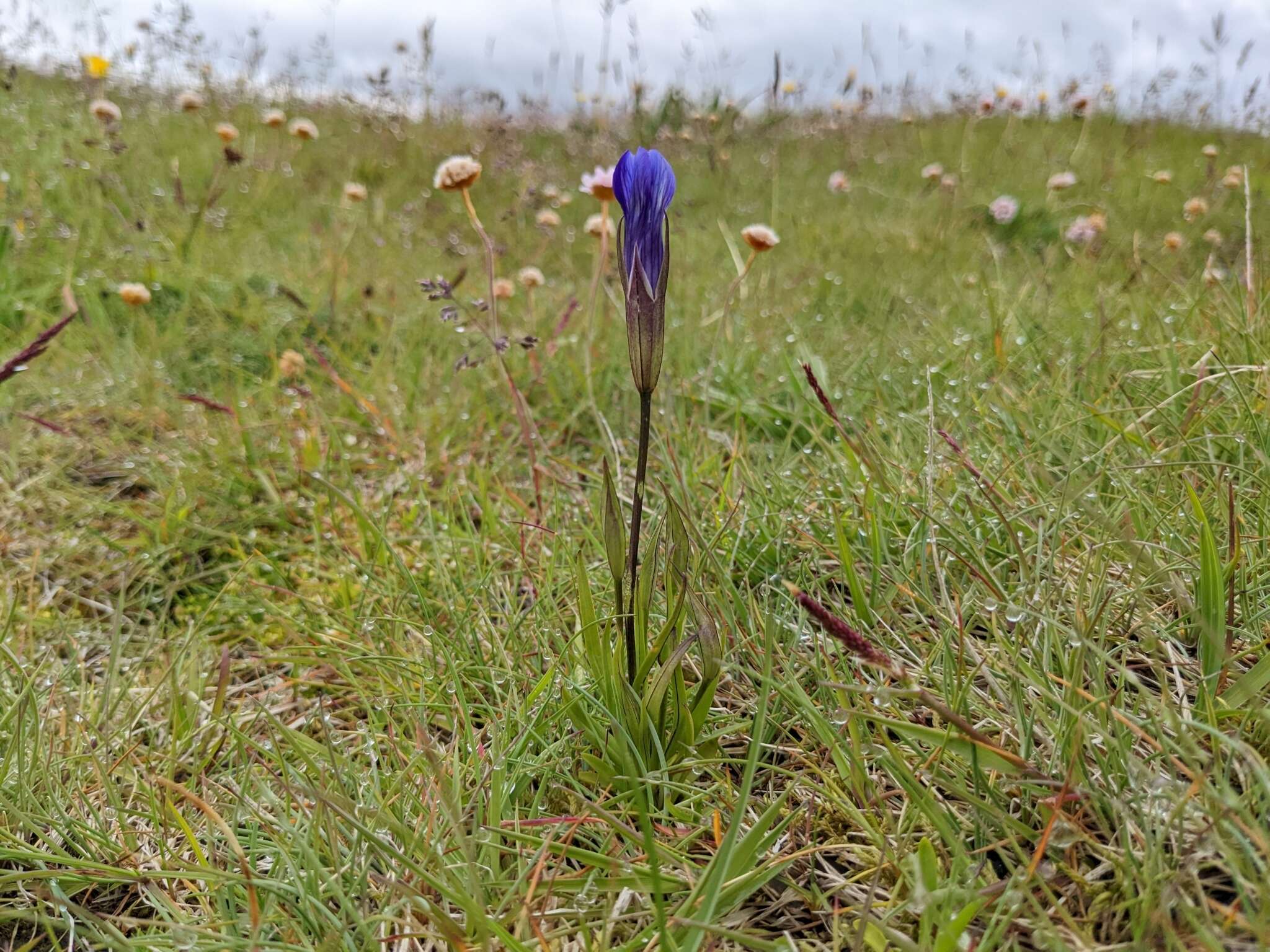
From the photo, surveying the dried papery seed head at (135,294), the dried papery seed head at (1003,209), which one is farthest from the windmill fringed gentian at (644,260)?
the dried papery seed head at (1003,209)

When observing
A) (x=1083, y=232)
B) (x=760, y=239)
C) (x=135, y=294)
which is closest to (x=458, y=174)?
(x=760, y=239)

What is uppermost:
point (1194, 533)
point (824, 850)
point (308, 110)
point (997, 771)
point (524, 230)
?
point (308, 110)

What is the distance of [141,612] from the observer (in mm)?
1682

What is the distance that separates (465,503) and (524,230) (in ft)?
Result: 9.58

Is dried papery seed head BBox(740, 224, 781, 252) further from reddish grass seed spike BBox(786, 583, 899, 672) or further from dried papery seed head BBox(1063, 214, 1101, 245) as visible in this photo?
dried papery seed head BBox(1063, 214, 1101, 245)

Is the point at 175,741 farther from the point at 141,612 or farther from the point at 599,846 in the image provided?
the point at 599,846

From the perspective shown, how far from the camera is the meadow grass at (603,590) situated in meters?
0.86

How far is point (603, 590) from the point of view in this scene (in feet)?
4.73

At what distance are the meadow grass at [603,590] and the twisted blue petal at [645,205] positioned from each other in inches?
14.2

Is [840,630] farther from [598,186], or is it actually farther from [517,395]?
[598,186]

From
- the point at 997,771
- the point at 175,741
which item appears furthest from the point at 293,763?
the point at 997,771

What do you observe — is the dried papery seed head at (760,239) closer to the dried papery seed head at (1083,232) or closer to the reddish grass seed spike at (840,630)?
the reddish grass seed spike at (840,630)

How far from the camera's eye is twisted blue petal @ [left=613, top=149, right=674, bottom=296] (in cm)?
90

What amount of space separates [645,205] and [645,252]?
0.05 m
